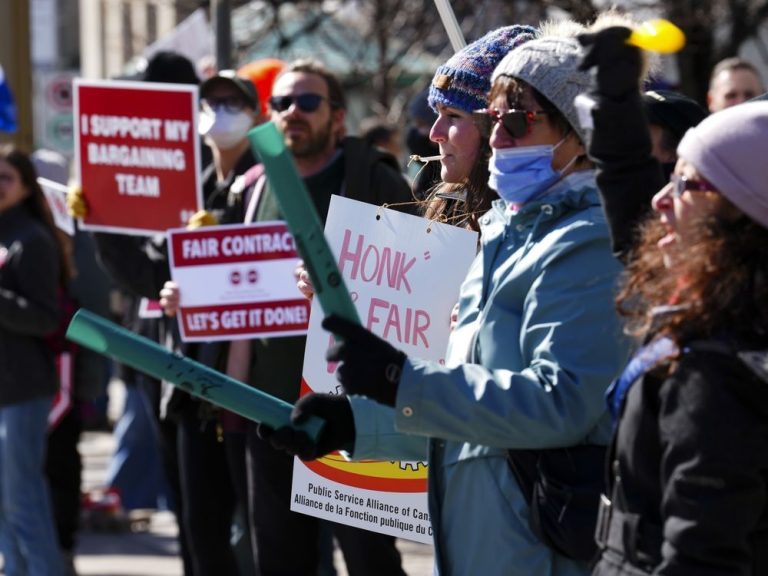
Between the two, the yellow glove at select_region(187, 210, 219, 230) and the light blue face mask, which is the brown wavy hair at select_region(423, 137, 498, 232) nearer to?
the light blue face mask

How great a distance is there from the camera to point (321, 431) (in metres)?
2.64

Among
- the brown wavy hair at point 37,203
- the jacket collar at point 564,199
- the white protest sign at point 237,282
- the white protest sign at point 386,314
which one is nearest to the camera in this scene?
the jacket collar at point 564,199

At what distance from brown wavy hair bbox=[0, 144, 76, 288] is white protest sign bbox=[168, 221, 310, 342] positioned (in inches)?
63.3

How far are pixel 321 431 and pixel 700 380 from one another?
720 mm

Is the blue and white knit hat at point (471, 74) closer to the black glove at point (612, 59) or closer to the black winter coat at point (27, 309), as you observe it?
the black glove at point (612, 59)

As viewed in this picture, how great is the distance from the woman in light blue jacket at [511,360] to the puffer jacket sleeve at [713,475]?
18.0 inches

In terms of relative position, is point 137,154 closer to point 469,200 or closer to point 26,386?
point 26,386

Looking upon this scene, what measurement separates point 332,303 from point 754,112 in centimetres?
74

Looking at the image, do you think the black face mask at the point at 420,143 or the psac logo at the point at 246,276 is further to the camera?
the black face mask at the point at 420,143

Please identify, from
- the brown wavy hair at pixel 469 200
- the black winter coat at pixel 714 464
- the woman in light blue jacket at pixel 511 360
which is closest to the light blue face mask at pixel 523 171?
the woman in light blue jacket at pixel 511 360

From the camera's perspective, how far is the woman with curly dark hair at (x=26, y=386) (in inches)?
254

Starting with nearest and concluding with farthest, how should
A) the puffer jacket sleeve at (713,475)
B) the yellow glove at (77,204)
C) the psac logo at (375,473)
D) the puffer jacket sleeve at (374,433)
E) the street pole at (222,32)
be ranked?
the puffer jacket sleeve at (713,475) < the puffer jacket sleeve at (374,433) < the psac logo at (375,473) < the yellow glove at (77,204) < the street pole at (222,32)

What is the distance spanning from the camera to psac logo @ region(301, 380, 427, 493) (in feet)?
12.7

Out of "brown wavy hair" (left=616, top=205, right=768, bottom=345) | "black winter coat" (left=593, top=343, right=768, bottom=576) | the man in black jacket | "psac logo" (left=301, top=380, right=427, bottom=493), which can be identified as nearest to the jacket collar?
"brown wavy hair" (left=616, top=205, right=768, bottom=345)
